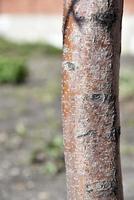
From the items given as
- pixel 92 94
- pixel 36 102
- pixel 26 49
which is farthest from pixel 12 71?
pixel 92 94

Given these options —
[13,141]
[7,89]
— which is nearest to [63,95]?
[13,141]

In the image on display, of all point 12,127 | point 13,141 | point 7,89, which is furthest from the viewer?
point 7,89

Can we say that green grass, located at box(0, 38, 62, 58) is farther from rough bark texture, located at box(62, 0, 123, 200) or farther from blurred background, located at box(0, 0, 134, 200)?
rough bark texture, located at box(62, 0, 123, 200)

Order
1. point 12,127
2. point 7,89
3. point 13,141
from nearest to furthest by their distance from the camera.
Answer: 1. point 13,141
2. point 12,127
3. point 7,89

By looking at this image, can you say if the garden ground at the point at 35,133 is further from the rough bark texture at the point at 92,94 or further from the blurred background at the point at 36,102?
the rough bark texture at the point at 92,94

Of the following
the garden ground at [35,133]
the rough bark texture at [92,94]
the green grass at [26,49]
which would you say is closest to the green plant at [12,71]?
the garden ground at [35,133]

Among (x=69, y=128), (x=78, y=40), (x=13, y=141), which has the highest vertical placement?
(x=78, y=40)

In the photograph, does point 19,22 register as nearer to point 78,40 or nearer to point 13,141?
point 13,141

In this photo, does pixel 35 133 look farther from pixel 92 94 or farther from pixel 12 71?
pixel 92 94
